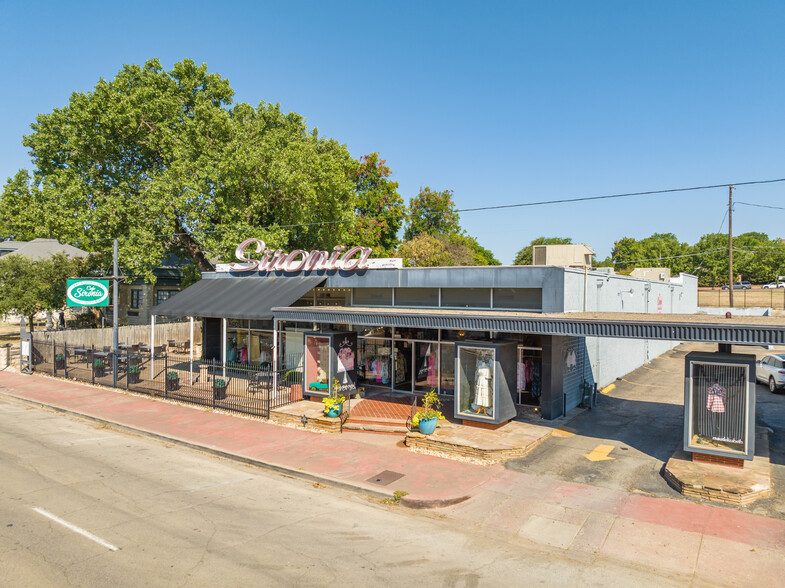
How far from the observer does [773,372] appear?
22125 mm

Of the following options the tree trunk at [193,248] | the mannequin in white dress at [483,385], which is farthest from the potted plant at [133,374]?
the mannequin in white dress at [483,385]

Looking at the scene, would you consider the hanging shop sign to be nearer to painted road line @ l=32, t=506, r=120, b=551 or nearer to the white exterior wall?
the white exterior wall

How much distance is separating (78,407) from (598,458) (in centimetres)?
1937

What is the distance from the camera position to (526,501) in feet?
35.2

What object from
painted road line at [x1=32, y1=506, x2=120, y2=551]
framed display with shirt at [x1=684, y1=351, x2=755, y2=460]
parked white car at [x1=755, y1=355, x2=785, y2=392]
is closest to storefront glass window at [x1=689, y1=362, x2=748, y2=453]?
framed display with shirt at [x1=684, y1=351, x2=755, y2=460]

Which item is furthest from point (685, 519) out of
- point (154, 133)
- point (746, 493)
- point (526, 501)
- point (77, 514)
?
point (154, 133)

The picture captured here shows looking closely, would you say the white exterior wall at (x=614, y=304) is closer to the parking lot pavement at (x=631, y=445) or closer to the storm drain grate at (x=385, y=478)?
the parking lot pavement at (x=631, y=445)

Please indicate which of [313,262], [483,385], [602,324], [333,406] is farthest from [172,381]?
[602,324]

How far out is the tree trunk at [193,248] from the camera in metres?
32.5

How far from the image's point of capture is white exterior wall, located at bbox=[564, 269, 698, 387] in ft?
60.2

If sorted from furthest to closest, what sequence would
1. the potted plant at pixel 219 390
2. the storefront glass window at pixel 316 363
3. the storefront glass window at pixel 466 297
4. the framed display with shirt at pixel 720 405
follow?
the potted plant at pixel 219 390 → the storefront glass window at pixel 316 363 → the storefront glass window at pixel 466 297 → the framed display with shirt at pixel 720 405

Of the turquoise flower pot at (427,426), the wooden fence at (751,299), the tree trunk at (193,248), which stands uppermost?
the tree trunk at (193,248)

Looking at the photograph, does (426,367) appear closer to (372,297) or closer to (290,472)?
(372,297)

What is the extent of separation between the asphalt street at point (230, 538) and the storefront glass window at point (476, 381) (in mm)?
5652
